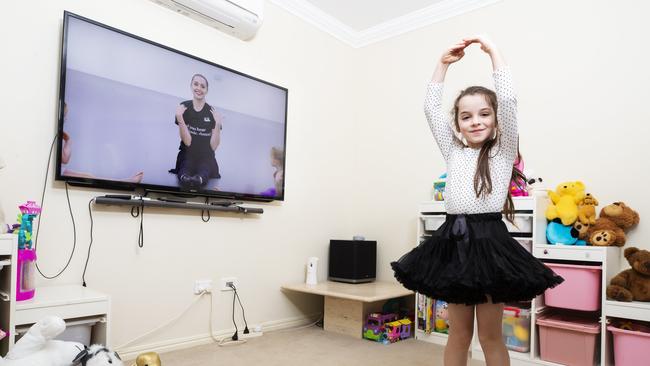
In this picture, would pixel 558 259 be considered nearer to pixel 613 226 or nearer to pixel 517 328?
pixel 613 226

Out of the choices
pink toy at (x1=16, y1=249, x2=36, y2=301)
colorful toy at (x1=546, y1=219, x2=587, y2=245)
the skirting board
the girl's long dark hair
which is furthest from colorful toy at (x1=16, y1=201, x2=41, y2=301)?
colorful toy at (x1=546, y1=219, x2=587, y2=245)

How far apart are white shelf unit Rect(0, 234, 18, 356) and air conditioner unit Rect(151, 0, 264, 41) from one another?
1.49 meters

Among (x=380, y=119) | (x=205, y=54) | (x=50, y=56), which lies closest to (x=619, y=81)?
(x=380, y=119)

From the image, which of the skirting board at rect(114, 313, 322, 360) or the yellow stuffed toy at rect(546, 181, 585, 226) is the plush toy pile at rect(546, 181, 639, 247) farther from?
the skirting board at rect(114, 313, 322, 360)

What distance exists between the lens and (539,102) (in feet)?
9.04


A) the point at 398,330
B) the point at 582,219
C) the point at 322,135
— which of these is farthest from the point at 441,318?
the point at 322,135

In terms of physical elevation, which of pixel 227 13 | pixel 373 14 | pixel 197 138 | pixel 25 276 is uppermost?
pixel 373 14

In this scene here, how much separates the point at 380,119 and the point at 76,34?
86.6 inches

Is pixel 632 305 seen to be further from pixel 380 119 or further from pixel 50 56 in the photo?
pixel 50 56

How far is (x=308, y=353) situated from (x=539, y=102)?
2.05 meters

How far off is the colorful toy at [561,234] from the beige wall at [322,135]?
0.28 meters

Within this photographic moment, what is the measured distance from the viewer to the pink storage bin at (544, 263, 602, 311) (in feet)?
7.12

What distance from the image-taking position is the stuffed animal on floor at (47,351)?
4.95 ft

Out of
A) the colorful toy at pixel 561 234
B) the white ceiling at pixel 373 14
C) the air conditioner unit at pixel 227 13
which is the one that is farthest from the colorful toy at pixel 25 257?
the colorful toy at pixel 561 234
